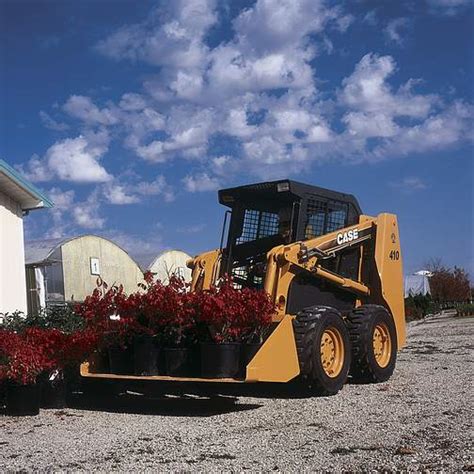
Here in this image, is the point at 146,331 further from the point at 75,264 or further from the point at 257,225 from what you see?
the point at 75,264

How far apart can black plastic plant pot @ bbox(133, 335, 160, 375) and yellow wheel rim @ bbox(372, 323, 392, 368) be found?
3949 millimetres

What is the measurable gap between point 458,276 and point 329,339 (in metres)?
49.1

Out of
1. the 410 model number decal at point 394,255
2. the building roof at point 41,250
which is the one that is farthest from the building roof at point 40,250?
the 410 model number decal at point 394,255

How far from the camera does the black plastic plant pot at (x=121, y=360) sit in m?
9.67

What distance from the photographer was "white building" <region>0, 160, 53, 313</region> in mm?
14477

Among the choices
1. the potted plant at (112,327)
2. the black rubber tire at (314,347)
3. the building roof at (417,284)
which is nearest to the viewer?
the potted plant at (112,327)

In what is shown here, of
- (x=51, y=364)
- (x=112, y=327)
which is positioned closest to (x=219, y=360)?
(x=112, y=327)

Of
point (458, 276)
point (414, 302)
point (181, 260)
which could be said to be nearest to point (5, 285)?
point (181, 260)

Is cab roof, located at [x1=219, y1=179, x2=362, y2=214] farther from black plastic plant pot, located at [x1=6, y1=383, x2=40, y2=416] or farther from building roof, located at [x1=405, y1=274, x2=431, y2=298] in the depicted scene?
building roof, located at [x1=405, y1=274, x2=431, y2=298]

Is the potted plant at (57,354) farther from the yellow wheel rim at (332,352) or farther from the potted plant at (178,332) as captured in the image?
the yellow wheel rim at (332,352)

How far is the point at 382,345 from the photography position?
40.0 ft

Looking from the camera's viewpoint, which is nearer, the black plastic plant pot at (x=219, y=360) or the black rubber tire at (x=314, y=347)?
the black plastic plant pot at (x=219, y=360)

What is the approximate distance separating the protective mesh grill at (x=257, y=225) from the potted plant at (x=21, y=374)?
391 centimetres

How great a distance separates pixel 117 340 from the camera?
9664mm
